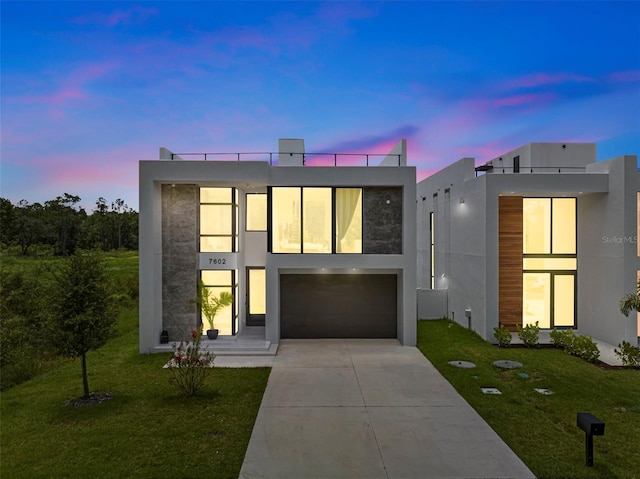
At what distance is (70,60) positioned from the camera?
13070 millimetres

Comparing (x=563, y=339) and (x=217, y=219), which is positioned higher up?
(x=217, y=219)

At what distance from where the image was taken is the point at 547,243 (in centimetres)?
1473

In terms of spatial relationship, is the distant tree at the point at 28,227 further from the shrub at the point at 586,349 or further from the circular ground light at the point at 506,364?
the shrub at the point at 586,349

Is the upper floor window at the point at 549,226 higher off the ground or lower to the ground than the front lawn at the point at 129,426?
higher

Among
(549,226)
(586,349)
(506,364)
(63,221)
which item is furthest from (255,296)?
(63,221)

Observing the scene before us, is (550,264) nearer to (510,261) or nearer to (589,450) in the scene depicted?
(510,261)

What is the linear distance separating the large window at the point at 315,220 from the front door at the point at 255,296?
225cm

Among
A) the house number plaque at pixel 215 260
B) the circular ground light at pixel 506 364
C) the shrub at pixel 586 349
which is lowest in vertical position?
the circular ground light at pixel 506 364

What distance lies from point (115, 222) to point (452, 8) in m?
63.7

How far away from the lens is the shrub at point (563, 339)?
12.4 metres

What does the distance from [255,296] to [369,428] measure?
881 centimetres

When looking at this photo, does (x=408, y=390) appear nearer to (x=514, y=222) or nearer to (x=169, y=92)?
(x=514, y=222)

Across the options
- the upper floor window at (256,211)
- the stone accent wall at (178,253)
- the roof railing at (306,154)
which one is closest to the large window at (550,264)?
the roof railing at (306,154)

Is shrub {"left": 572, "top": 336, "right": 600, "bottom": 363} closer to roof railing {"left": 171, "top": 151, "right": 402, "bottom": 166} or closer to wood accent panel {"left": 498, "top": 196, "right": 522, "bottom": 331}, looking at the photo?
wood accent panel {"left": 498, "top": 196, "right": 522, "bottom": 331}
